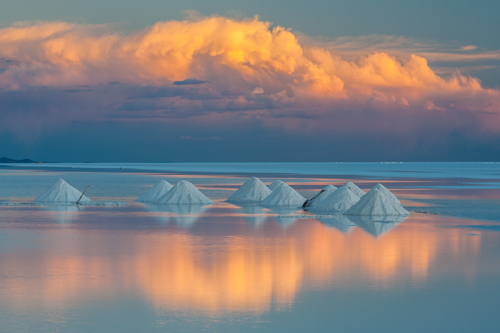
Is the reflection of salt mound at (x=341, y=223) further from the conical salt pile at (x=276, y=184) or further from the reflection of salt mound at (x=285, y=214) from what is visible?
the conical salt pile at (x=276, y=184)

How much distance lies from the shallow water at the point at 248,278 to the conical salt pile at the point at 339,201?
17.5ft

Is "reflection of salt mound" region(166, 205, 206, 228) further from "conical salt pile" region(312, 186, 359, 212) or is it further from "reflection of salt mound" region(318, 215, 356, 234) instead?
"conical salt pile" region(312, 186, 359, 212)

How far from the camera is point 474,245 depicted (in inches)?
619

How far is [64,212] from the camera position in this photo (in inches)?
1019

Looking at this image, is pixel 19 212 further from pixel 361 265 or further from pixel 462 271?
pixel 462 271

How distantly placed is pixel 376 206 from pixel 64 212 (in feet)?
45.2

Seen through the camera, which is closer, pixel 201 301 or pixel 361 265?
pixel 201 301

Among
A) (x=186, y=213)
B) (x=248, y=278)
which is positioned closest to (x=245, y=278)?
(x=248, y=278)

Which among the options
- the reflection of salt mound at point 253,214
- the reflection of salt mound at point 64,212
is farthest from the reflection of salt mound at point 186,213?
the reflection of salt mound at point 64,212

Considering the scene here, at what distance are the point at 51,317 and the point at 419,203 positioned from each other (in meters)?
26.7

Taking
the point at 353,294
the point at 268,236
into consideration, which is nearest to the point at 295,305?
the point at 353,294

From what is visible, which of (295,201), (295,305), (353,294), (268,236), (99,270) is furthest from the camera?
(295,201)

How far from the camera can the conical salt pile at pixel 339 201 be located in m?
25.7

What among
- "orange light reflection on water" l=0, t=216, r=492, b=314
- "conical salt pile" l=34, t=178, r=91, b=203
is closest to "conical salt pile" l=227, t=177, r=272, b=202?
"conical salt pile" l=34, t=178, r=91, b=203
